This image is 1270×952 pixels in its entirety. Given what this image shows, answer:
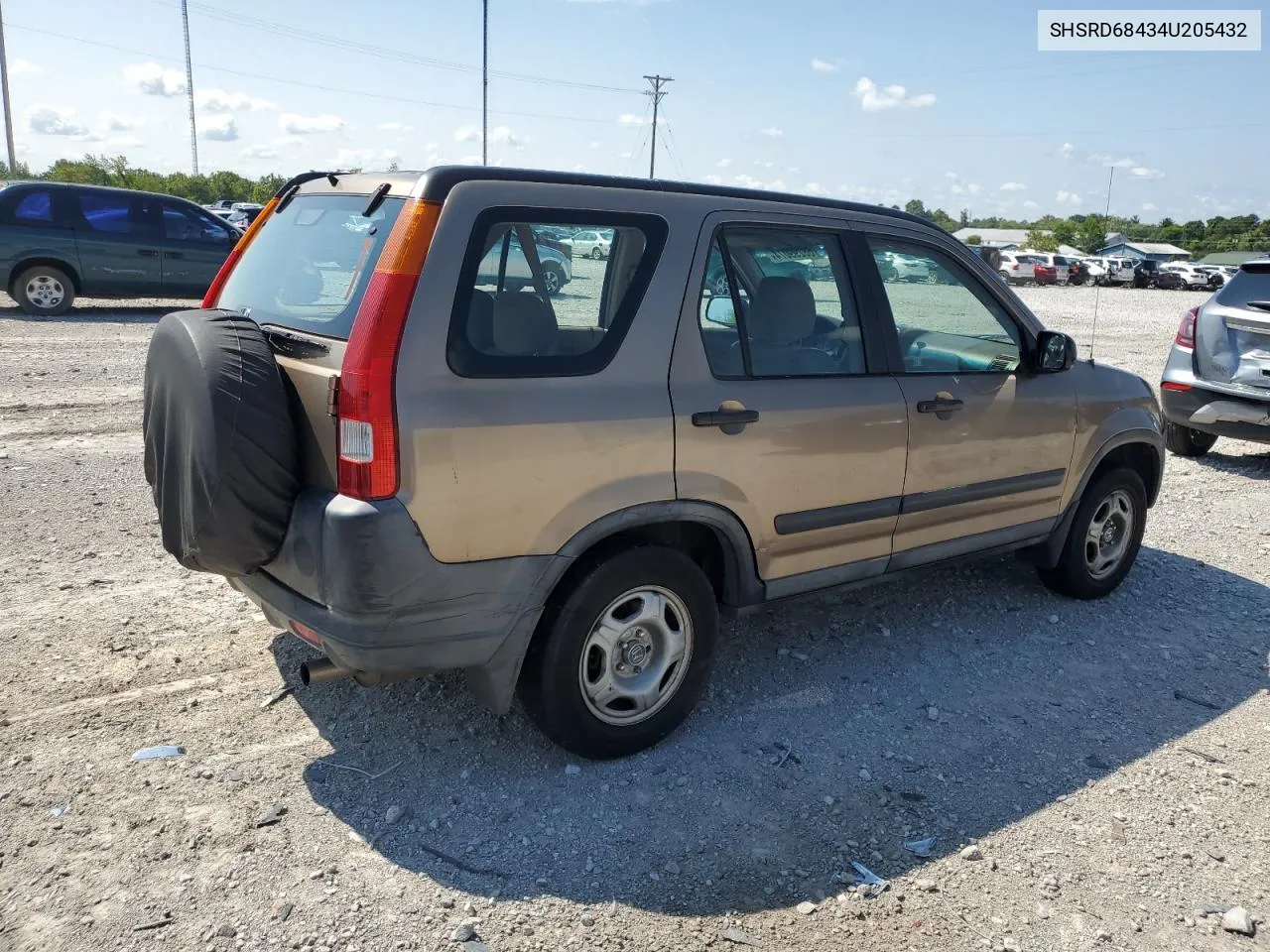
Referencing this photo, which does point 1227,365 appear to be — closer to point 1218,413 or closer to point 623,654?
point 1218,413

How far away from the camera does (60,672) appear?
12.8 ft

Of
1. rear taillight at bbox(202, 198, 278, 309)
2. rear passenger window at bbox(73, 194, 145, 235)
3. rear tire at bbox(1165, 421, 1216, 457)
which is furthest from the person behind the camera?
rear passenger window at bbox(73, 194, 145, 235)

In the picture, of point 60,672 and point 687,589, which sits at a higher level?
point 687,589

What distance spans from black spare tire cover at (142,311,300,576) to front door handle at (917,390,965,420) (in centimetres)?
250

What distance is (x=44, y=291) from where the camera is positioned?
537 inches

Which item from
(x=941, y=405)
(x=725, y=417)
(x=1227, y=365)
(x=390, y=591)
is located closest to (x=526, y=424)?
(x=390, y=591)

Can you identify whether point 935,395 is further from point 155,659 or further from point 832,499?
point 155,659

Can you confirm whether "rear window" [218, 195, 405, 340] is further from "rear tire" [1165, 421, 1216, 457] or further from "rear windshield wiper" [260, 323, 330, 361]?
"rear tire" [1165, 421, 1216, 457]

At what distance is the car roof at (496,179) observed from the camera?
3.00 meters

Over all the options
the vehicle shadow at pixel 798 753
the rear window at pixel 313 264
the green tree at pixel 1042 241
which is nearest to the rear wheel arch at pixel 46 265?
the rear window at pixel 313 264

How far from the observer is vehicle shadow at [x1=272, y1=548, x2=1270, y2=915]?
119 inches

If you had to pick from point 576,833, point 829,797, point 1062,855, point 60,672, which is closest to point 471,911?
point 576,833

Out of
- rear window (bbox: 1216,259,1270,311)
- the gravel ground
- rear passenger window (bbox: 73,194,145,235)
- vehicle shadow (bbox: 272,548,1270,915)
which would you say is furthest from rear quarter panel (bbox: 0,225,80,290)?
rear window (bbox: 1216,259,1270,311)

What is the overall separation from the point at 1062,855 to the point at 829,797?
2.45 ft
